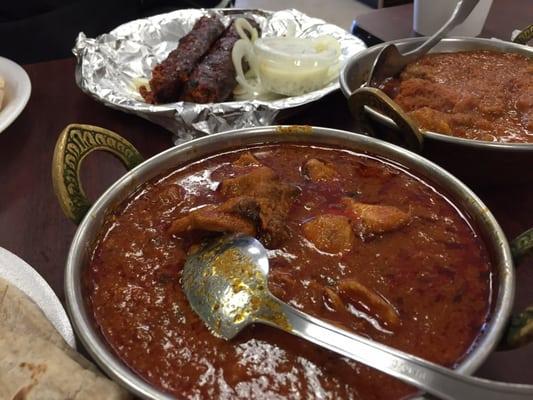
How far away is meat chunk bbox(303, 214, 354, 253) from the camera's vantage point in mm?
1033

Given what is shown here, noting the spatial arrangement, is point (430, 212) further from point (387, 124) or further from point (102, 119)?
point (102, 119)

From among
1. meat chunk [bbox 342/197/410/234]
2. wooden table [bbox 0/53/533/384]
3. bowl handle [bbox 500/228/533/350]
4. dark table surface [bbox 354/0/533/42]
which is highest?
bowl handle [bbox 500/228/533/350]

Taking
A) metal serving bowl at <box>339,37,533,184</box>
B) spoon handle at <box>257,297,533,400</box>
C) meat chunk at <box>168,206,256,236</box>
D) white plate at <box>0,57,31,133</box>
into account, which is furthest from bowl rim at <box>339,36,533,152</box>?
white plate at <box>0,57,31,133</box>

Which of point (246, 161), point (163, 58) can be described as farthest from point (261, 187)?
point (163, 58)

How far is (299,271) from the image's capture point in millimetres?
993

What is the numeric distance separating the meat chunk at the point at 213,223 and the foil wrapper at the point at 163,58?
Result: 820 mm

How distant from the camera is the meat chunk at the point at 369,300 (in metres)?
0.89

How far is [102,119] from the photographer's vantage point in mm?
1972

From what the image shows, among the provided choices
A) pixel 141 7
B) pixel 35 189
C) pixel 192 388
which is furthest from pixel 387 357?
pixel 141 7

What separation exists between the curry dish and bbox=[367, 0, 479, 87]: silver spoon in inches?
1.1

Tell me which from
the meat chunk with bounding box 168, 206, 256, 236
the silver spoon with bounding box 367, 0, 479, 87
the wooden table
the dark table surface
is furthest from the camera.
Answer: the dark table surface

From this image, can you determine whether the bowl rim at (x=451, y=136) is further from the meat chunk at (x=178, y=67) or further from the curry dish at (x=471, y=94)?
the meat chunk at (x=178, y=67)

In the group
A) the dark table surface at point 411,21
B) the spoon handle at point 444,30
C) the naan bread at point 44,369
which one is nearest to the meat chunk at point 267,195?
the naan bread at point 44,369

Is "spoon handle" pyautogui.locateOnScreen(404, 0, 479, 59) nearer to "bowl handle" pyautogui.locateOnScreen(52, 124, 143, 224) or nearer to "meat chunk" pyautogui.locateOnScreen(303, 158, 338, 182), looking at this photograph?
"meat chunk" pyautogui.locateOnScreen(303, 158, 338, 182)
